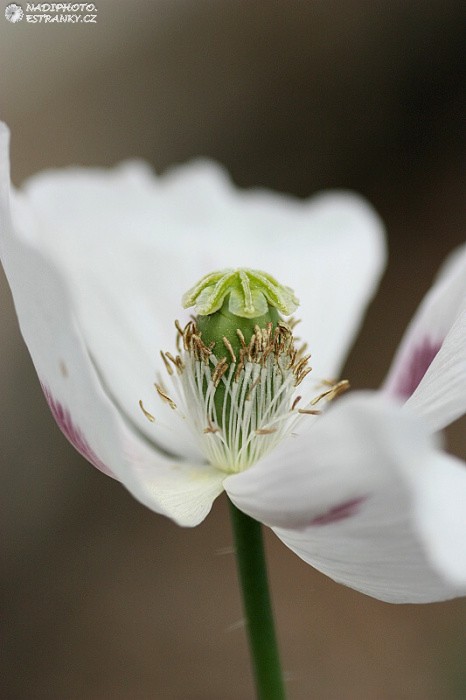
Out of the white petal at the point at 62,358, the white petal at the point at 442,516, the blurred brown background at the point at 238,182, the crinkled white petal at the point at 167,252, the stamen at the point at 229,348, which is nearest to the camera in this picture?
the white petal at the point at 442,516

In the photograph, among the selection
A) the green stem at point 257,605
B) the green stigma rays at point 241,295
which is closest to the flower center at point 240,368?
the green stigma rays at point 241,295

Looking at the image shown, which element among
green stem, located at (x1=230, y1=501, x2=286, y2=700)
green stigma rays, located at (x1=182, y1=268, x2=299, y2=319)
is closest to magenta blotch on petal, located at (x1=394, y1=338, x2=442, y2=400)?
green stigma rays, located at (x1=182, y1=268, x2=299, y2=319)

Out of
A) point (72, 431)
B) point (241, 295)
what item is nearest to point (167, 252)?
point (241, 295)

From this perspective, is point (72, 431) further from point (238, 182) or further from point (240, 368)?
point (238, 182)

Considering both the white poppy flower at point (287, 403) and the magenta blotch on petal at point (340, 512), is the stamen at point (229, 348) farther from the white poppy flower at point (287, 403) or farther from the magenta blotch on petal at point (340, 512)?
the magenta blotch on petal at point (340, 512)

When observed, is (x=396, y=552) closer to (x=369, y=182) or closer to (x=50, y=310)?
(x=50, y=310)

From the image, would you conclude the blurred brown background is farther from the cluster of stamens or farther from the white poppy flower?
the cluster of stamens
